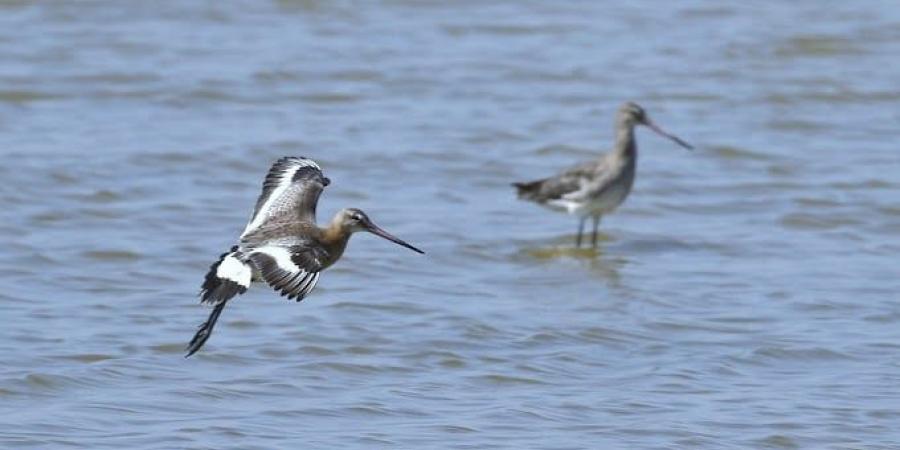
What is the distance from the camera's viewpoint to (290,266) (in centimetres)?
694

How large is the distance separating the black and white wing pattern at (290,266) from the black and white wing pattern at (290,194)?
732mm

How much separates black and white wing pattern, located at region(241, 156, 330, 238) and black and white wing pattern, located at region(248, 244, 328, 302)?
732mm

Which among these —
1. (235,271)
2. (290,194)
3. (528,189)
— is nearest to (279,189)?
(290,194)

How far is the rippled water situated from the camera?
7758 mm

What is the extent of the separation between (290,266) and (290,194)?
4.64 ft

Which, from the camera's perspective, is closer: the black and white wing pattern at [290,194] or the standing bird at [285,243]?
the standing bird at [285,243]

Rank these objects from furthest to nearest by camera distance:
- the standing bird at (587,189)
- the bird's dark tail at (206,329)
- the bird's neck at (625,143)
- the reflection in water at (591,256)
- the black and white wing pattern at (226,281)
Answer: the bird's neck at (625,143)
the standing bird at (587,189)
the reflection in water at (591,256)
the bird's dark tail at (206,329)
the black and white wing pattern at (226,281)

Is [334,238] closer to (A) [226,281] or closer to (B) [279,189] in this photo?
(B) [279,189]

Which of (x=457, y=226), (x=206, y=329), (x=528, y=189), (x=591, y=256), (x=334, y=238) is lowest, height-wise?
(x=591, y=256)

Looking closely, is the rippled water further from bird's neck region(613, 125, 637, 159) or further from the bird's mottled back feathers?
bird's neck region(613, 125, 637, 159)

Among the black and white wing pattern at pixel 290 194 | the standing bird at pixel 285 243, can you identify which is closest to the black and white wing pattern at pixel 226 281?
the standing bird at pixel 285 243

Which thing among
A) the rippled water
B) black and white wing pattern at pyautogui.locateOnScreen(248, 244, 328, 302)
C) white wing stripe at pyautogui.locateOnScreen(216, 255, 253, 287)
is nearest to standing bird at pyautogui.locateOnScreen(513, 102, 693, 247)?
the rippled water

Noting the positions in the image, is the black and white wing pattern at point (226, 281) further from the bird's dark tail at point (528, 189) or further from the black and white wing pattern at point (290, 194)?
the bird's dark tail at point (528, 189)

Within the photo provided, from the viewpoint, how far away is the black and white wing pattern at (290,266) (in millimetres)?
6664
